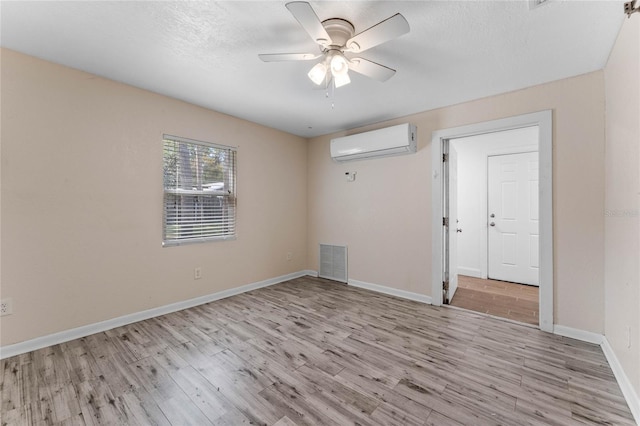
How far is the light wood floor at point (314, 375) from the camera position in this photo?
1520 millimetres

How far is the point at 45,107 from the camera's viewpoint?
7.36ft

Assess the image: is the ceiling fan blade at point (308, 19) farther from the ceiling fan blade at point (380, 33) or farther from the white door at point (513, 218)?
the white door at point (513, 218)

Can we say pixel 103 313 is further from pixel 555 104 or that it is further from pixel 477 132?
pixel 555 104

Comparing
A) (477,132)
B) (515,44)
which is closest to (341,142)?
(477,132)

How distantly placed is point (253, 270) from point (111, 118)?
241 centimetres

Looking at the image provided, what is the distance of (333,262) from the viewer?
14.1 ft

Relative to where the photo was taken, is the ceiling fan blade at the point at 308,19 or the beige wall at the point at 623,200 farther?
the beige wall at the point at 623,200

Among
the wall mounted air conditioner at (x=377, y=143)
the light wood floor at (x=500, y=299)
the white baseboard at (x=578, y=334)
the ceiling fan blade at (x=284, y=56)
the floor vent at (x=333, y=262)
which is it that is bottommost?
the light wood floor at (x=500, y=299)

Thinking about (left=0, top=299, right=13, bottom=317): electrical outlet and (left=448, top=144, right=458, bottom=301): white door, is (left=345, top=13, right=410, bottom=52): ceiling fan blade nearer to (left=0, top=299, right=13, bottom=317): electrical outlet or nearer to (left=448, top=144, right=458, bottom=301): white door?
(left=448, top=144, right=458, bottom=301): white door

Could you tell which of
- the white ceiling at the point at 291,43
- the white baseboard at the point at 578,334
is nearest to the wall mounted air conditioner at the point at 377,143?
the white ceiling at the point at 291,43

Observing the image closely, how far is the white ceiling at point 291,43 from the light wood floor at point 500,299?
2.42 m

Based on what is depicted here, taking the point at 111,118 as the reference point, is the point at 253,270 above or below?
below

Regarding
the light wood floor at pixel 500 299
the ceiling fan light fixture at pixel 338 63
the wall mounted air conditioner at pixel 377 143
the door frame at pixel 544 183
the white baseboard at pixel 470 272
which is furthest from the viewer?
the white baseboard at pixel 470 272

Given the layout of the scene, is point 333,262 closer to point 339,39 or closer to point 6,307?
point 339,39
